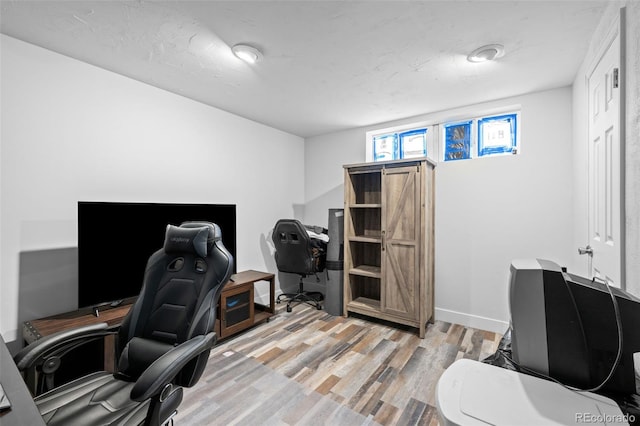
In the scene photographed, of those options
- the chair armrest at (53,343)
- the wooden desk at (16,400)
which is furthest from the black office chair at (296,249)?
the wooden desk at (16,400)

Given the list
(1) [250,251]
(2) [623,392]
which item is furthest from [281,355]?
(2) [623,392]

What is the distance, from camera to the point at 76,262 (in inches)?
88.0

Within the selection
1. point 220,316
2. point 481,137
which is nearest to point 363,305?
point 220,316

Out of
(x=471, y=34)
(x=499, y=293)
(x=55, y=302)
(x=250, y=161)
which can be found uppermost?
(x=471, y=34)

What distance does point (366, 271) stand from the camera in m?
3.44

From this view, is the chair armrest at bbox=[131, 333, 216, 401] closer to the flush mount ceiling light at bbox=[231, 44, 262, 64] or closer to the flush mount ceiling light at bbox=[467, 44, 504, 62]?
the flush mount ceiling light at bbox=[231, 44, 262, 64]

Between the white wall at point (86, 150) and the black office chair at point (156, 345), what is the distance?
1.13 metres

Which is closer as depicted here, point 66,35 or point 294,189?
point 66,35

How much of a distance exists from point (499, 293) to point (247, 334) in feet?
9.08

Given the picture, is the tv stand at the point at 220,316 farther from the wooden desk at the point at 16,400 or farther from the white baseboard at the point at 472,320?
the white baseboard at the point at 472,320

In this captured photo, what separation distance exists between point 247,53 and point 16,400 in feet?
7.12

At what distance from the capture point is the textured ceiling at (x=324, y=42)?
5.38 ft

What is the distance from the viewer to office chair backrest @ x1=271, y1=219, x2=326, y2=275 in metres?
3.52

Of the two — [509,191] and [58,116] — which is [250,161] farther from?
[509,191]
